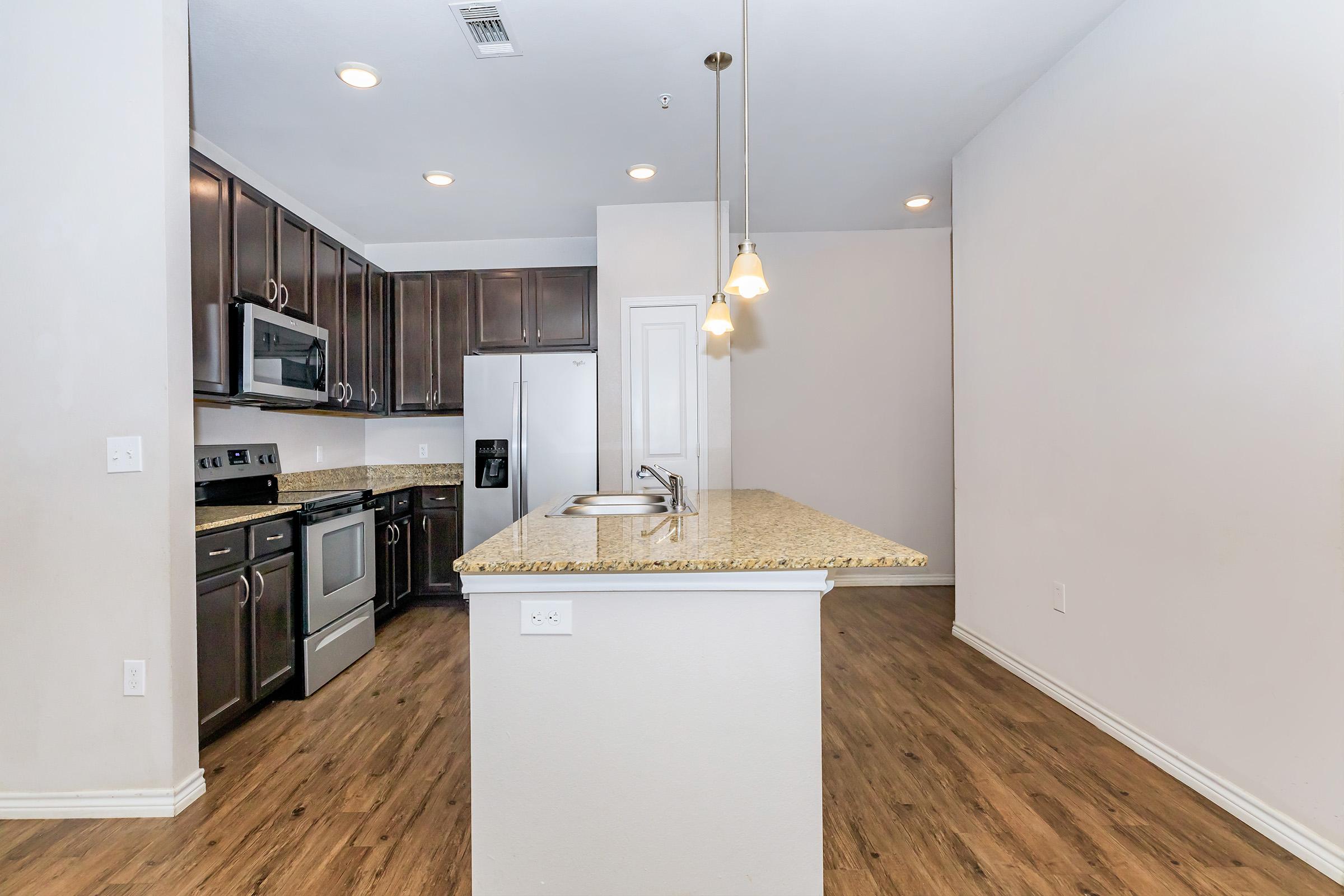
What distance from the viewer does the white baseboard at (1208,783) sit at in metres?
1.67

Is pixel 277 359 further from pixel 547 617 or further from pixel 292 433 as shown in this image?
pixel 547 617

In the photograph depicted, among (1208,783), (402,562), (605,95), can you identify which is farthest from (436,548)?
(1208,783)

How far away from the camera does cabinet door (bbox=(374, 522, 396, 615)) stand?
3.89 meters

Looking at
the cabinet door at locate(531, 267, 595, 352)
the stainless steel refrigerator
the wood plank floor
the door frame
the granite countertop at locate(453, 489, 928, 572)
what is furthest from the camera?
the cabinet door at locate(531, 267, 595, 352)

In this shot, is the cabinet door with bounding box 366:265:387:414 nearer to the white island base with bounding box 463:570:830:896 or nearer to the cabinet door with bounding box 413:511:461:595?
the cabinet door with bounding box 413:511:461:595

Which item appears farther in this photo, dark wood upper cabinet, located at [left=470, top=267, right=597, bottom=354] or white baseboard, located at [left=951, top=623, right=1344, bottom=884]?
dark wood upper cabinet, located at [left=470, top=267, right=597, bottom=354]

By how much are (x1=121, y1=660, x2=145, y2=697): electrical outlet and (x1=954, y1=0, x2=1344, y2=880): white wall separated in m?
3.22

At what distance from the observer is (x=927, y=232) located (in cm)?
480

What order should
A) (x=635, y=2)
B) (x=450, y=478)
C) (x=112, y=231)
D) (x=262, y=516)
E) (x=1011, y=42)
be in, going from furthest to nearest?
(x=450, y=478), (x=262, y=516), (x=1011, y=42), (x=635, y=2), (x=112, y=231)

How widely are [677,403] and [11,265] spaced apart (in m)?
2.90

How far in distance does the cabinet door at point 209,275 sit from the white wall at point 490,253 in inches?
80.8

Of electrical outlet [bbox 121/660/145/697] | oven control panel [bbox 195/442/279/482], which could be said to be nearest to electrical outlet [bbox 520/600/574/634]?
electrical outlet [bbox 121/660/145/697]

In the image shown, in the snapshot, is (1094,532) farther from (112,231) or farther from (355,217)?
(355,217)

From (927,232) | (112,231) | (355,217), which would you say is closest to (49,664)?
(112,231)
